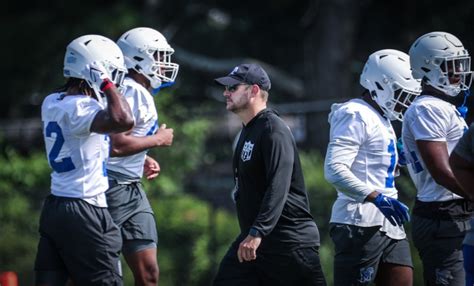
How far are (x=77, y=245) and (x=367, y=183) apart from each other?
6.56 ft

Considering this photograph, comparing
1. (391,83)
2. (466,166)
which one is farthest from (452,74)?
(466,166)

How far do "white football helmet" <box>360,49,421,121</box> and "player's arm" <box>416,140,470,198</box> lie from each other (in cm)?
44

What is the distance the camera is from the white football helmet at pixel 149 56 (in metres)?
7.95

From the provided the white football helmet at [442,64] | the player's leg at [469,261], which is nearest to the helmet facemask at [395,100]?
the white football helmet at [442,64]

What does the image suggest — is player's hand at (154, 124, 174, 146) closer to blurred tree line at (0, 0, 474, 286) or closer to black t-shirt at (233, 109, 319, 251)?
black t-shirt at (233, 109, 319, 251)

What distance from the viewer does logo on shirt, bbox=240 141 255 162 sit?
6.93 m

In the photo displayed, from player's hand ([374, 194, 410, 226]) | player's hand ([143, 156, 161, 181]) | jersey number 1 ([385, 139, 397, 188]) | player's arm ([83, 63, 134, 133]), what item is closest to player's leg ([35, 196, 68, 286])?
player's arm ([83, 63, 134, 133])

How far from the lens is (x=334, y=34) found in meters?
17.8

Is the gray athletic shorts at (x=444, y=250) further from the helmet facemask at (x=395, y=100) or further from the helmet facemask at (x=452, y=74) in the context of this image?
the helmet facemask at (x=452, y=74)

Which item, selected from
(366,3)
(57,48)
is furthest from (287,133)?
(57,48)

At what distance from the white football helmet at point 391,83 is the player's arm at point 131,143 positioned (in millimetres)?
1555

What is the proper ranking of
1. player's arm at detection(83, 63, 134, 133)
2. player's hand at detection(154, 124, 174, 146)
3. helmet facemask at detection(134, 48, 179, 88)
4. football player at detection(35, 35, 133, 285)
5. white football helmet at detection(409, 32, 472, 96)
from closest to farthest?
player's arm at detection(83, 63, 134, 133) → football player at detection(35, 35, 133, 285) → white football helmet at detection(409, 32, 472, 96) → player's hand at detection(154, 124, 174, 146) → helmet facemask at detection(134, 48, 179, 88)

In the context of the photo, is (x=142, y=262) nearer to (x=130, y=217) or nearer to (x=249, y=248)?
(x=130, y=217)

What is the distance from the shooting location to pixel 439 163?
676 centimetres
